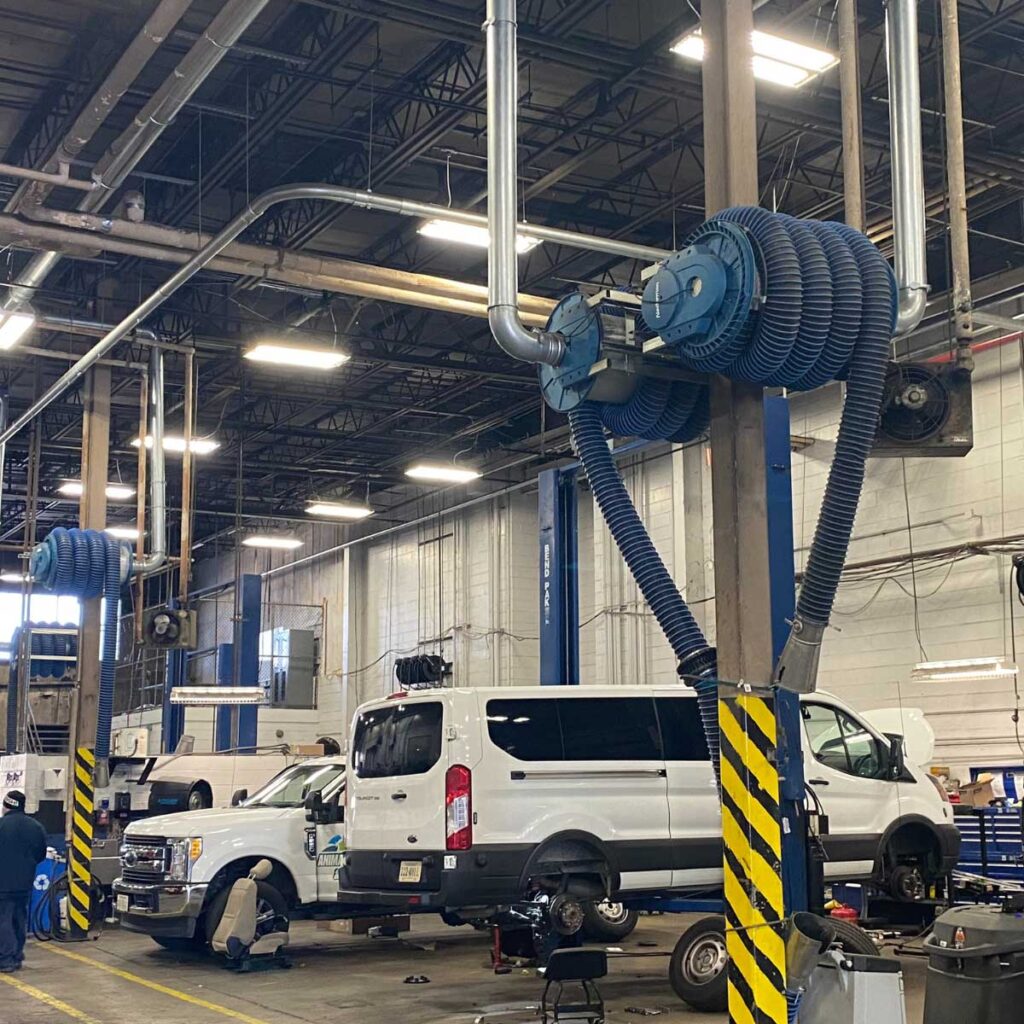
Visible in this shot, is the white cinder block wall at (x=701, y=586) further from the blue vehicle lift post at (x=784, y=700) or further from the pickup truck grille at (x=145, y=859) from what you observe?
the pickup truck grille at (x=145, y=859)

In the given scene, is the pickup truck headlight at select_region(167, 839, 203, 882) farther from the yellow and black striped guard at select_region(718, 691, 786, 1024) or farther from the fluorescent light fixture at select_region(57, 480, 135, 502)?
the fluorescent light fixture at select_region(57, 480, 135, 502)

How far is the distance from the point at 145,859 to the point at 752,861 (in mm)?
7609

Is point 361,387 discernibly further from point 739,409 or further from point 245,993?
point 739,409

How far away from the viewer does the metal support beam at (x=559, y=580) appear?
44.5 ft

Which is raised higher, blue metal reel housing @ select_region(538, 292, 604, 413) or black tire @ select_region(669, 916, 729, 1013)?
blue metal reel housing @ select_region(538, 292, 604, 413)

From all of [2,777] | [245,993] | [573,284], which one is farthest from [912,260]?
[2,777]

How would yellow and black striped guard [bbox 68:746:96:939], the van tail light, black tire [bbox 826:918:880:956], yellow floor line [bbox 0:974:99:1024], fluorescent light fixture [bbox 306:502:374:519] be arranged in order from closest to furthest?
1. black tire [bbox 826:918:880:956]
2. yellow floor line [bbox 0:974:99:1024]
3. the van tail light
4. yellow and black striped guard [bbox 68:746:96:939]
5. fluorescent light fixture [bbox 306:502:374:519]

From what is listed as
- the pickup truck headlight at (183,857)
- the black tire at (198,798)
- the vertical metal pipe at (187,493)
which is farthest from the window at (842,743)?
the black tire at (198,798)

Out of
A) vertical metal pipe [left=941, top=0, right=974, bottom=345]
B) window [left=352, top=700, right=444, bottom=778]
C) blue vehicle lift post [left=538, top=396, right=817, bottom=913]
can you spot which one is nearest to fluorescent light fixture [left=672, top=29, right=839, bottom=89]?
vertical metal pipe [left=941, top=0, right=974, bottom=345]

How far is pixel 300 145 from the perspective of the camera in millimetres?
15273

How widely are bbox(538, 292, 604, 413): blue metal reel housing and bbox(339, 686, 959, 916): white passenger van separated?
3.76m

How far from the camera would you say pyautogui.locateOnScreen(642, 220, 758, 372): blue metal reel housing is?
5.87 metres

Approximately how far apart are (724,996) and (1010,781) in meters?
7.71

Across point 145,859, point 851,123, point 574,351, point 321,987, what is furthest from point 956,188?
point 145,859
